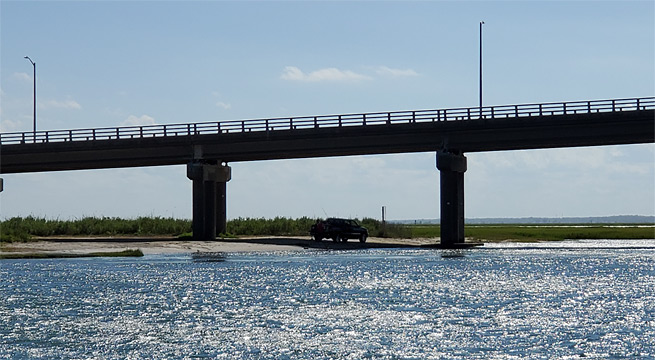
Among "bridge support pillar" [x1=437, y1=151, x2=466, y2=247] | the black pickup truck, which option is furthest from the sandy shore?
"bridge support pillar" [x1=437, y1=151, x2=466, y2=247]

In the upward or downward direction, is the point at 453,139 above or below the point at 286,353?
above

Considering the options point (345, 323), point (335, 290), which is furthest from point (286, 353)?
point (335, 290)

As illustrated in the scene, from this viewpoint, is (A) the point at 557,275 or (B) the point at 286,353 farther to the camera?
(A) the point at 557,275

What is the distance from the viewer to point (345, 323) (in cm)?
3050

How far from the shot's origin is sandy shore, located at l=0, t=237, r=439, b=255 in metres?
65.4

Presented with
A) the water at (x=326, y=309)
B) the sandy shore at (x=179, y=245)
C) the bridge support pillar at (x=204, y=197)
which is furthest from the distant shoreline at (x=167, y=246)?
the water at (x=326, y=309)

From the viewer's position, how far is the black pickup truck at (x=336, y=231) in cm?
7425

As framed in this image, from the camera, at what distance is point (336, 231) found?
245 feet

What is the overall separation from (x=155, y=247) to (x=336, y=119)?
53.2 feet

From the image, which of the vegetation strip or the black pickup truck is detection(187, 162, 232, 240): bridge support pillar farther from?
the vegetation strip

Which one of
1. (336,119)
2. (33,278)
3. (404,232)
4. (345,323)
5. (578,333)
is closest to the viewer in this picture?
(578,333)

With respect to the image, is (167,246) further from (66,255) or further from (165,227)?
(165,227)

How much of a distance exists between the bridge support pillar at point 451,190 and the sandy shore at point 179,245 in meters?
4.64

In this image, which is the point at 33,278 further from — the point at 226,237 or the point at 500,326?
the point at 226,237
